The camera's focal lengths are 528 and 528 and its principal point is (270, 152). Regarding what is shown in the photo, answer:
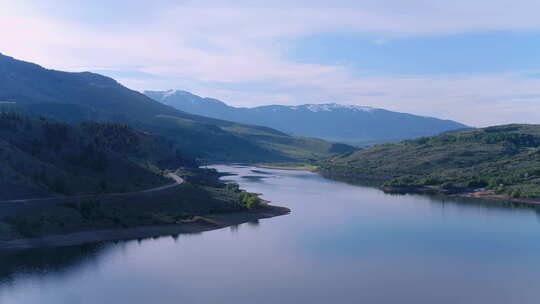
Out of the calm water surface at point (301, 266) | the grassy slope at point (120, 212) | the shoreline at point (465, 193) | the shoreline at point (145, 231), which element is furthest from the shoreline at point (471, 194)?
the grassy slope at point (120, 212)

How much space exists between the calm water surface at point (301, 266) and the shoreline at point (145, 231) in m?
2.44

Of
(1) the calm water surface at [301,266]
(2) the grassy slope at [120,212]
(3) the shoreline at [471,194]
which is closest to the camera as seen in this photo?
(1) the calm water surface at [301,266]

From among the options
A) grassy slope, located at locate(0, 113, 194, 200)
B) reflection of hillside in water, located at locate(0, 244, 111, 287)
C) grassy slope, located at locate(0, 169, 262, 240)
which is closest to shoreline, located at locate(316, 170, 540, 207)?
grassy slope, located at locate(0, 169, 262, 240)

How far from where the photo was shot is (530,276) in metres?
61.3

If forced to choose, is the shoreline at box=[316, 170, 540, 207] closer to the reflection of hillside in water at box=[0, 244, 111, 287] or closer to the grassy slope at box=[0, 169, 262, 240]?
the grassy slope at box=[0, 169, 262, 240]

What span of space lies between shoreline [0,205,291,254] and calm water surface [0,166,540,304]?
2.44 meters

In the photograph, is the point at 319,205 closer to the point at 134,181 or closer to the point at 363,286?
the point at 134,181

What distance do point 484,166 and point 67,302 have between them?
158m

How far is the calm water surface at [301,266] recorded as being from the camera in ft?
170

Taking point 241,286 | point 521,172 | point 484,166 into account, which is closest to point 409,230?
point 241,286

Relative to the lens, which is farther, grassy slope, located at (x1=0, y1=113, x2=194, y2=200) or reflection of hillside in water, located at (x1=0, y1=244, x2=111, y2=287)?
grassy slope, located at (x1=0, y1=113, x2=194, y2=200)

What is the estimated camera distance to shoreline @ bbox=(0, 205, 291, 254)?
218 feet

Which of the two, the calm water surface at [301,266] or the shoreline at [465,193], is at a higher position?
the shoreline at [465,193]

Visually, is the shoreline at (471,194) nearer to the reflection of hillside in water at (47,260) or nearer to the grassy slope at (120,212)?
the grassy slope at (120,212)
